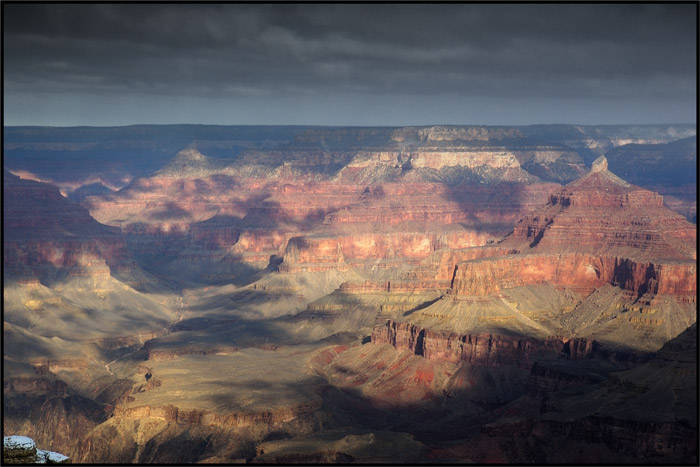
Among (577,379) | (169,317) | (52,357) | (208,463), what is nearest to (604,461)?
(577,379)

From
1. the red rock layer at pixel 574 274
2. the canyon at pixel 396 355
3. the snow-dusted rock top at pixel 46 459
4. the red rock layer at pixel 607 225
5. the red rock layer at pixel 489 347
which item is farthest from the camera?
the red rock layer at pixel 607 225

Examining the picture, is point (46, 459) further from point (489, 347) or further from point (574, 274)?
point (574, 274)

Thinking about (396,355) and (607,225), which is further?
(607,225)

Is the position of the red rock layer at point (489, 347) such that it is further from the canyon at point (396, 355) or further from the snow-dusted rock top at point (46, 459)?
the snow-dusted rock top at point (46, 459)

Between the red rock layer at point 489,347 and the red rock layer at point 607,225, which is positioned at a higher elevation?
the red rock layer at point 607,225

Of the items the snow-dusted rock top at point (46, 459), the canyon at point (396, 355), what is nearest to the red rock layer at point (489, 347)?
the canyon at point (396, 355)

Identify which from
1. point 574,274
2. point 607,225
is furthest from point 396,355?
point 607,225

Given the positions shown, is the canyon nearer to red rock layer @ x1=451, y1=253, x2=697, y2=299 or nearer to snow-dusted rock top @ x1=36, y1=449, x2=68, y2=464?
red rock layer @ x1=451, y1=253, x2=697, y2=299

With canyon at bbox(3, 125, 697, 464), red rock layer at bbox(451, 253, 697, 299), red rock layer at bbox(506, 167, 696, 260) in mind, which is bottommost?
canyon at bbox(3, 125, 697, 464)

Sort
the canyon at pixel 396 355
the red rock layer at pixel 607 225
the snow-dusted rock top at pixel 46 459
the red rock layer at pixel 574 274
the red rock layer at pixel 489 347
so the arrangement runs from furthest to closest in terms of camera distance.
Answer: the red rock layer at pixel 607 225 → the red rock layer at pixel 574 274 → the red rock layer at pixel 489 347 → the canyon at pixel 396 355 → the snow-dusted rock top at pixel 46 459

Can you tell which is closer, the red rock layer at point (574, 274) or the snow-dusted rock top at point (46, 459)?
the snow-dusted rock top at point (46, 459)

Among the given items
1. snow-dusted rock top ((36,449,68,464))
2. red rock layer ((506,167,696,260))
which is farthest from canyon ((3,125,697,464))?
snow-dusted rock top ((36,449,68,464))
